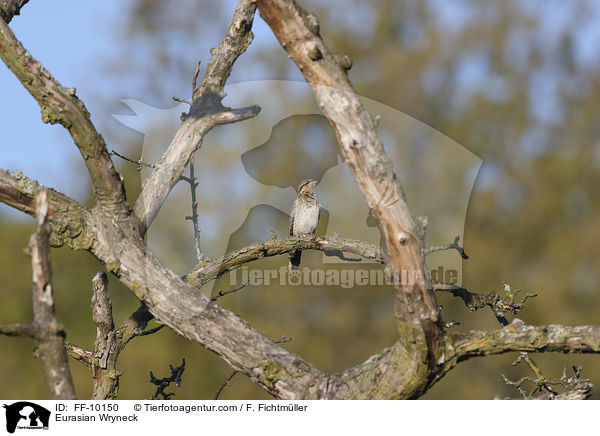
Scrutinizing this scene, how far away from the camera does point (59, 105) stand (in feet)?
9.52

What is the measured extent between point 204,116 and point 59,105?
3.45ft

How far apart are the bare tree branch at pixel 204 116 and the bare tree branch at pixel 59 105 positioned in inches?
20.7

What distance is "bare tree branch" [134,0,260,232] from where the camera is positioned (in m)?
3.62

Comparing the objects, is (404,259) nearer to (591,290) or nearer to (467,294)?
(467,294)

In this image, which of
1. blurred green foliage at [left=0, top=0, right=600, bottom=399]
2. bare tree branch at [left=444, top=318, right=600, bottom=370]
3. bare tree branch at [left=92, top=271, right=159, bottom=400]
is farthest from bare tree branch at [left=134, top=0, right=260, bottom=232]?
blurred green foliage at [left=0, top=0, right=600, bottom=399]

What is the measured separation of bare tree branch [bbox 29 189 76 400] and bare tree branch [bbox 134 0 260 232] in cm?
107

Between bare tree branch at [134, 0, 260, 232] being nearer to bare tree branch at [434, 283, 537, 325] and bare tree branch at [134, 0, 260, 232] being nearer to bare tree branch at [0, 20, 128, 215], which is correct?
bare tree branch at [0, 20, 128, 215]

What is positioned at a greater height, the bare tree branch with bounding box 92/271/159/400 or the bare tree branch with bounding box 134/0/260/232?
the bare tree branch with bounding box 134/0/260/232

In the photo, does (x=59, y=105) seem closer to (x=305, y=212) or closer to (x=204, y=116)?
(x=204, y=116)

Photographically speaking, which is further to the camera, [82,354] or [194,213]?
[194,213]

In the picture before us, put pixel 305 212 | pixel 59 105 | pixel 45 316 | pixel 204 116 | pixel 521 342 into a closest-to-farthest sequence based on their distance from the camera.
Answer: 1. pixel 45 316
2. pixel 521 342
3. pixel 59 105
4. pixel 204 116
5. pixel 305 212

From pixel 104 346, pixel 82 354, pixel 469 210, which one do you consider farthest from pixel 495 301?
pixel 469 210

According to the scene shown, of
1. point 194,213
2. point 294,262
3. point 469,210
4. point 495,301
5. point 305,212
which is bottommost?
point 495,301

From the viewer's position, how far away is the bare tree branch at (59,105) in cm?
290
